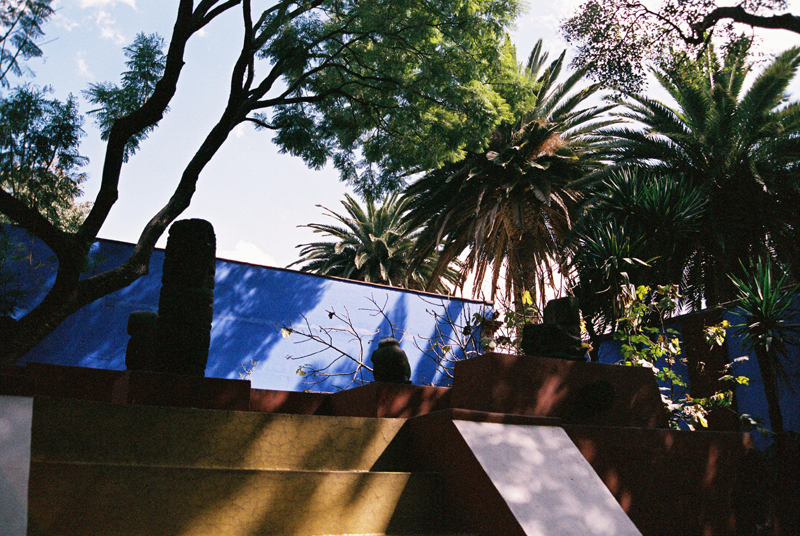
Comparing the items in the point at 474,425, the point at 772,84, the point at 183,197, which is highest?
the point at 772,84

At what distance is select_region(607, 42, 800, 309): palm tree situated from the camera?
10578 millimetres

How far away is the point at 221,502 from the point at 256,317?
24.1 feet

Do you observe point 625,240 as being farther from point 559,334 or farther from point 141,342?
point 141,342

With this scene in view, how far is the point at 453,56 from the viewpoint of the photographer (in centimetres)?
745

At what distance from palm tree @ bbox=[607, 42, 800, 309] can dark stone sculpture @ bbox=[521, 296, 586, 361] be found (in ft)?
22.5

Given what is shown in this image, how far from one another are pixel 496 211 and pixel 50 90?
9.89 m

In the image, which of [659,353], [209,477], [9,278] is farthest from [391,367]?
[9,278]

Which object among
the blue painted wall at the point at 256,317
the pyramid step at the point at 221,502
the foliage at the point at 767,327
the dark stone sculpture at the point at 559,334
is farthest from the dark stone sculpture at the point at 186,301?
the foliage at the point at 767,327

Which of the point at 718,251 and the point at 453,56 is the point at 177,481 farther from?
the point at 718,251

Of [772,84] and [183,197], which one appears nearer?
[183,197]

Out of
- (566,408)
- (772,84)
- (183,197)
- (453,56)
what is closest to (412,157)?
(453,56)

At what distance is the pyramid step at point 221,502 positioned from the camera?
7.76 ft

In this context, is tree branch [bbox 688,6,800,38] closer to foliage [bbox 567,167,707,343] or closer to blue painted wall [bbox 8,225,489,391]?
foliage [bbox 567,167,707,343]

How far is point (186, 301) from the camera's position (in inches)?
171
